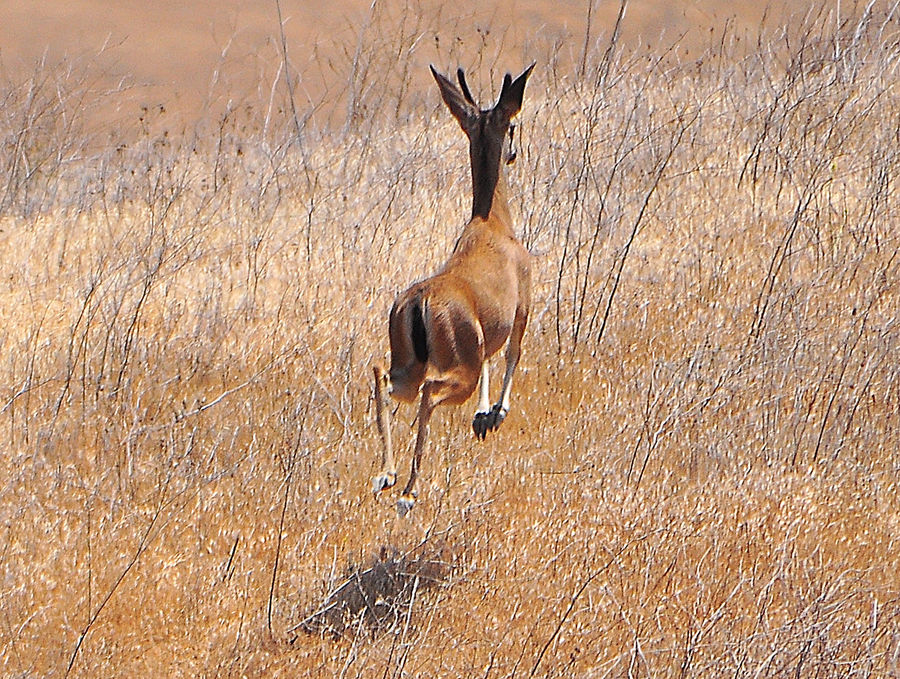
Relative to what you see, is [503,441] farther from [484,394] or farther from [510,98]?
[510,98]

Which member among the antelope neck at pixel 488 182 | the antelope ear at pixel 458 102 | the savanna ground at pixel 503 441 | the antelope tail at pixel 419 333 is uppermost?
the antelope ear at pixel 458 102

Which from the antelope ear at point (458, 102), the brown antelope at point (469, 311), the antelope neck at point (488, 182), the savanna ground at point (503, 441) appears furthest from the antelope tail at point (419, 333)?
the antelope ear at point (458, 102)

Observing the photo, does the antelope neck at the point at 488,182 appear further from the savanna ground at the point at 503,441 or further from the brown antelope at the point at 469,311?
the savanna ground at the point at 503,441

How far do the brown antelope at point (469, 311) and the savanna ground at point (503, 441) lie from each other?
1.25 feet

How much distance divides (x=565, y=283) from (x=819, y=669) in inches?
161

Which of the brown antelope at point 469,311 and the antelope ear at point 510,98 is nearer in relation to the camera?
the brown antelope at point 469,311

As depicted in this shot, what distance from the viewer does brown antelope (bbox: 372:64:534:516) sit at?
15.9 feet

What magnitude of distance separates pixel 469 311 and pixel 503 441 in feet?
4.05

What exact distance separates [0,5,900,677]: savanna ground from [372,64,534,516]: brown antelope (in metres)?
0.38

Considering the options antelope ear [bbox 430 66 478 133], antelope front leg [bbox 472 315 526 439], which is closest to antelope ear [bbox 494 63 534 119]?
antelope ear [bbox 430 66 478 133]

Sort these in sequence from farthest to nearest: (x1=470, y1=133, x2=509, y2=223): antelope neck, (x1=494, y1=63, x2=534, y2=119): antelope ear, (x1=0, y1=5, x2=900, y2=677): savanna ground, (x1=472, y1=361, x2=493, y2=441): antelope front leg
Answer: (x1=470, y1=133, x2=509, y2=223): antelope neck < (x1=494, y1=63, x2=534, y2=119): antelope ear < (x1=472, y1=361, x2=493, y2=441): antelope front leg < (x1=0, y1=5, x2=900, y2=677): savanna ground

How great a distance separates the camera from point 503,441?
238 inches

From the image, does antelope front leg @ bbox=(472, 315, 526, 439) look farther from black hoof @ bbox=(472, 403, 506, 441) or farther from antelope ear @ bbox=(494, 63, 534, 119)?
antelope ear @ bbox=(494, 63, 534, 119)

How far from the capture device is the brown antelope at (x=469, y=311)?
4840 mm
